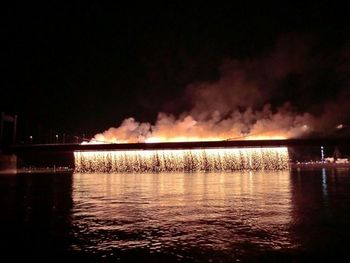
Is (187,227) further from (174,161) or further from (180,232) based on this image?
(174,161)

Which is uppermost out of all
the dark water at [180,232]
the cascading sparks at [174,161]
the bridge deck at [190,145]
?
the bridge deck at [190,145]

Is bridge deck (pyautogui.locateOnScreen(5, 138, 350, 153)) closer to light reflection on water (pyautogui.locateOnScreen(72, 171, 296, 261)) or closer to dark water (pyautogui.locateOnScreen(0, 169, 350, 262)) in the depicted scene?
dark water (pyautogui.locateOnScreen(0, 169, 350, 262))

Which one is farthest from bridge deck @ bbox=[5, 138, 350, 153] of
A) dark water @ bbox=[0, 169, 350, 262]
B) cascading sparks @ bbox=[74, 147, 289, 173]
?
dark water @ bbox=[0, 169, 350, 262]

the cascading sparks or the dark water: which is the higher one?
the cascading sparks

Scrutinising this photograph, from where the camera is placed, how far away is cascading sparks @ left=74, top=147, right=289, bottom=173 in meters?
112

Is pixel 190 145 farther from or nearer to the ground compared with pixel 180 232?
farther from the ground

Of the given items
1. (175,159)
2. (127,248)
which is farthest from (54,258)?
(175,159)

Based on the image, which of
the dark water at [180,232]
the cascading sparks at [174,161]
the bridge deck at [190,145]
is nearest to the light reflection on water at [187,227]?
the dark water at [180,232]

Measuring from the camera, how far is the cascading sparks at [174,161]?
111562mm

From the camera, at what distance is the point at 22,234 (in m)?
15.4

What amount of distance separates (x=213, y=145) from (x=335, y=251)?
7818 cm

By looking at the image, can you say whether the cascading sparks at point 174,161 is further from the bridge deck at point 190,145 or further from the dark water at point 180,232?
the dark water at point 180,232

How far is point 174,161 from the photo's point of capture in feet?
396

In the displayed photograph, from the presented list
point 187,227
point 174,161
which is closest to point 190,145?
point 174,161
